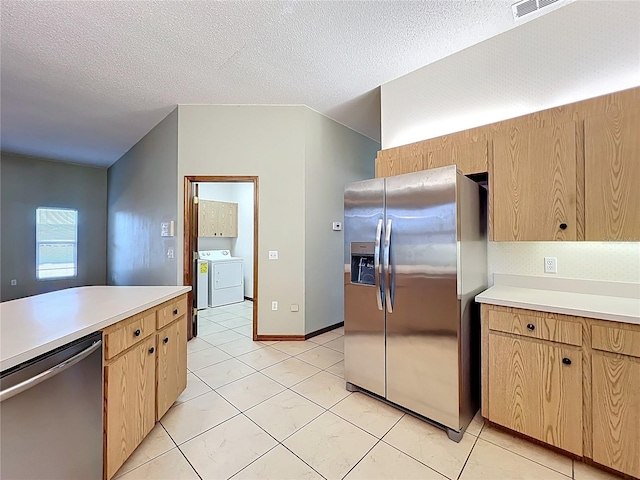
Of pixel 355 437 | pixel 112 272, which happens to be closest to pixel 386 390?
pixel 355 437

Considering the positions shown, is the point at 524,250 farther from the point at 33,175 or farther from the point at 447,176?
the point at 33,175

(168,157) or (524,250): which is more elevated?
(168,157)

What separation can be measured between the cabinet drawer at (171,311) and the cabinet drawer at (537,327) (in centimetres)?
212

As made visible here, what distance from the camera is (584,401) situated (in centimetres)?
150

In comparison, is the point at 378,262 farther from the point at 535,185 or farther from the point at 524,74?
the point at 524,74

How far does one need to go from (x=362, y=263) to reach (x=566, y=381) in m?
1.38

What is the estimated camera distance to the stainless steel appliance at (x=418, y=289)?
1.77 meters

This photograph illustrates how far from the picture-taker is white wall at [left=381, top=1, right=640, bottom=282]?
181cm

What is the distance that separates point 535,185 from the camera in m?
1.84

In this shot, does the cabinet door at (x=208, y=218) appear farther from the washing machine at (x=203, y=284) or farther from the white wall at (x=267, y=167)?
the white wall at (x=267, y=167)

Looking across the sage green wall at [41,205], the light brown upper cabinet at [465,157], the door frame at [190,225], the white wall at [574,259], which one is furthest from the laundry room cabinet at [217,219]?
the white wall at [574,259]

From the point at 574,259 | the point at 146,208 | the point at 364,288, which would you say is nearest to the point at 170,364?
the point at 364,288

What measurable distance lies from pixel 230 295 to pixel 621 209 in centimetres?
524

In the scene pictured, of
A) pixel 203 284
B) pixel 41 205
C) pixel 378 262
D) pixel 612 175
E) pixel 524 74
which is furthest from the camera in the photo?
pixel 41 205
